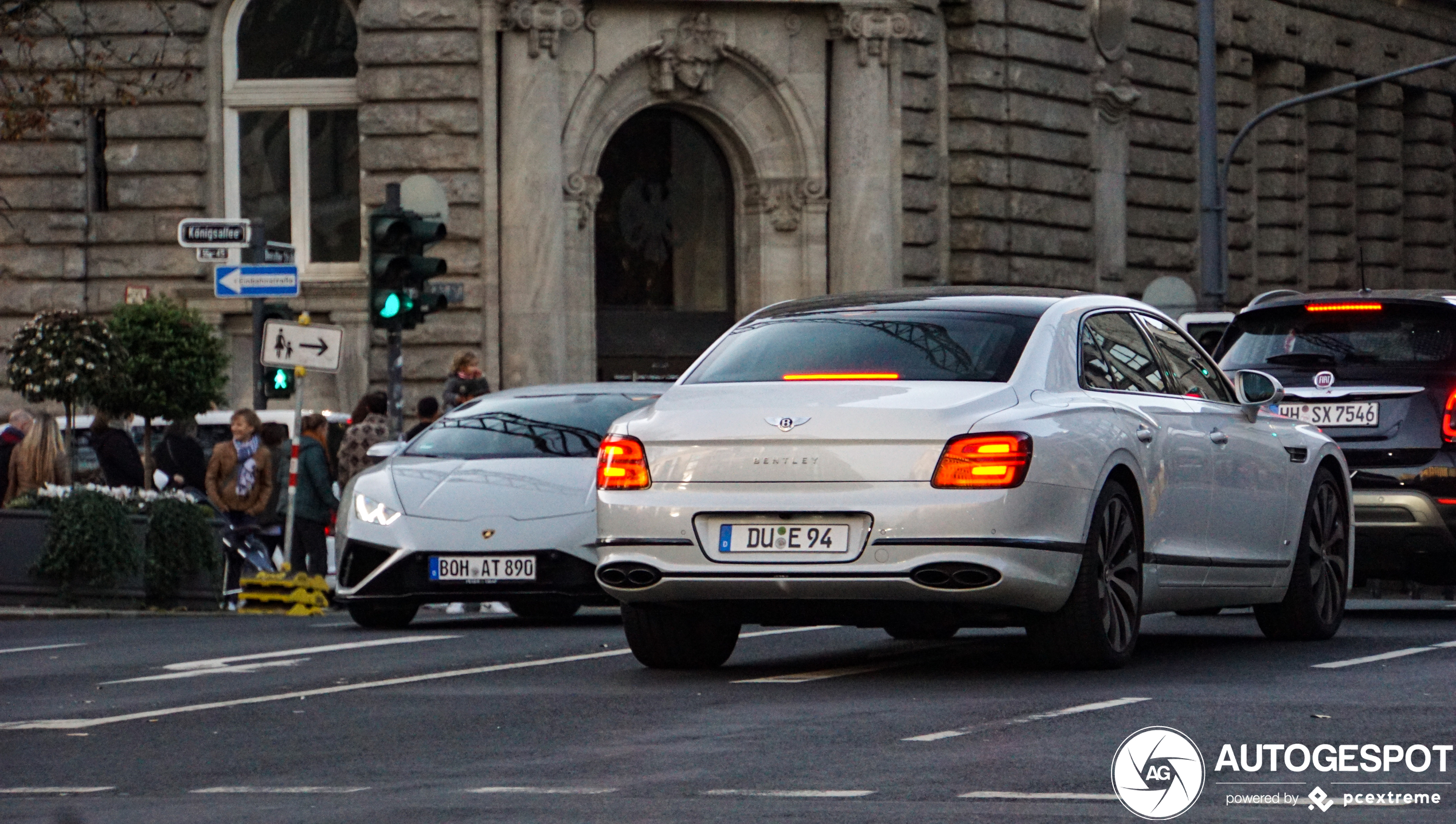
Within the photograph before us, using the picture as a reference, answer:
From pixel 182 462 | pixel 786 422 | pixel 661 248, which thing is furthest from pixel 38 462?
pixel 661 248

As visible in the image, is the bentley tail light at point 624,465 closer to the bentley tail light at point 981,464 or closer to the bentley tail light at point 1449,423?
the bentley tail light at point 981,464

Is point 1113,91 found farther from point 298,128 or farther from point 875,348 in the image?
point 875,348

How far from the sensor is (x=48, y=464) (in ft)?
63.8

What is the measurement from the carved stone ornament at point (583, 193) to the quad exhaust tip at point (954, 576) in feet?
70.4

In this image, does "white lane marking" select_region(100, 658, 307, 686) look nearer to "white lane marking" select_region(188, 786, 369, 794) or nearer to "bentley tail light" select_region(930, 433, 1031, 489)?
"bentley tail light" select_region(930, 433, 1031, 489)

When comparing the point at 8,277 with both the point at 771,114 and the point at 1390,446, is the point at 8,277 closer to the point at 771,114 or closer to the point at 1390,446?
the point at 771,114

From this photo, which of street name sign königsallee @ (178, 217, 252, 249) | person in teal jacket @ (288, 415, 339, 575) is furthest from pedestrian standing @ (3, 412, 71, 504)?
street name sign königsallee @ (178, 217, 252, 249)

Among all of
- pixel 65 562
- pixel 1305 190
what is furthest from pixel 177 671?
pixel 1305 190

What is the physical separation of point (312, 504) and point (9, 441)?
324 cm

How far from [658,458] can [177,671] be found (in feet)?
9.31

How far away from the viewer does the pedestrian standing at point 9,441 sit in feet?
71.3

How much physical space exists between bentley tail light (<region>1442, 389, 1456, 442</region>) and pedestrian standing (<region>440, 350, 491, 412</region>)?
10.3 metres

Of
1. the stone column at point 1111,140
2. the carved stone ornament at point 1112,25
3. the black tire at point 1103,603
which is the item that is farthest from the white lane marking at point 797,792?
the carved stone ornament at point 1112,25

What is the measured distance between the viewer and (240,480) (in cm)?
2130
